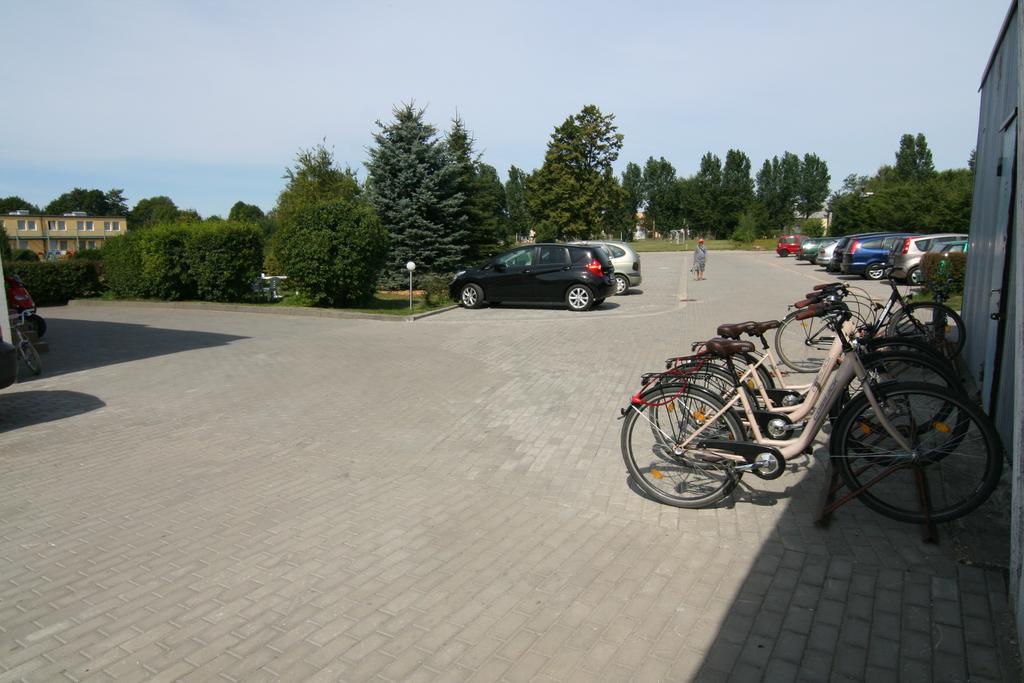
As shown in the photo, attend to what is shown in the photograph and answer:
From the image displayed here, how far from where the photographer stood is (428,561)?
164 inches

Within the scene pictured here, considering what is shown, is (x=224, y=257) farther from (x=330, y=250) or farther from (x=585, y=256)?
(x=585, y=256)

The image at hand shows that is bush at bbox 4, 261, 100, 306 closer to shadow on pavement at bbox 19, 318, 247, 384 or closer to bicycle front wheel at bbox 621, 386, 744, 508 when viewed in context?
shadow on pavement at bbox 19, 318, 247, 384

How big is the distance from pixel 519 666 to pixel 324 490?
272 centimetres

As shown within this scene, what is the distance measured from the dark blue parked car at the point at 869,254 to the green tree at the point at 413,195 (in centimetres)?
1473

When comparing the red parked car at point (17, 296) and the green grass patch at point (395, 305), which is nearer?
the red parked car at point (17, 296)

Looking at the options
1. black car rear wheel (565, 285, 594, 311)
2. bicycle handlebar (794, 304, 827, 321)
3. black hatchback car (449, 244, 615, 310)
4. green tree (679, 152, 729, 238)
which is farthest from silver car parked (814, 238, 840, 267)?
green tree (679, 152, 729, 238)

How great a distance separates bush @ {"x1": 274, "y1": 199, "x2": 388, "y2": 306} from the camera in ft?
55.6

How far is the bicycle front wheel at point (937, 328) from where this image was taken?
7.74m

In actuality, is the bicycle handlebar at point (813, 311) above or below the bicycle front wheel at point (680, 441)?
above

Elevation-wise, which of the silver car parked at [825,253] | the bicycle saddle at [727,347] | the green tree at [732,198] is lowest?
the bicycle saddle at [727,347]

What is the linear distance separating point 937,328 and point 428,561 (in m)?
7.32

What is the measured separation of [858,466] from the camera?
4516mm

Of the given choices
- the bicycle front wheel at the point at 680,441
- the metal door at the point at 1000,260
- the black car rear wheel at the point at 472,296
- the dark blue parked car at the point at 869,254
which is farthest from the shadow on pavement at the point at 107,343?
the dark blue parked car at the point at 869,254

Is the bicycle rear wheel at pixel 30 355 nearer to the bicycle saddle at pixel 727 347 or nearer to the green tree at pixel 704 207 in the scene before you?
the bicycle saddle at pixel 727 347
